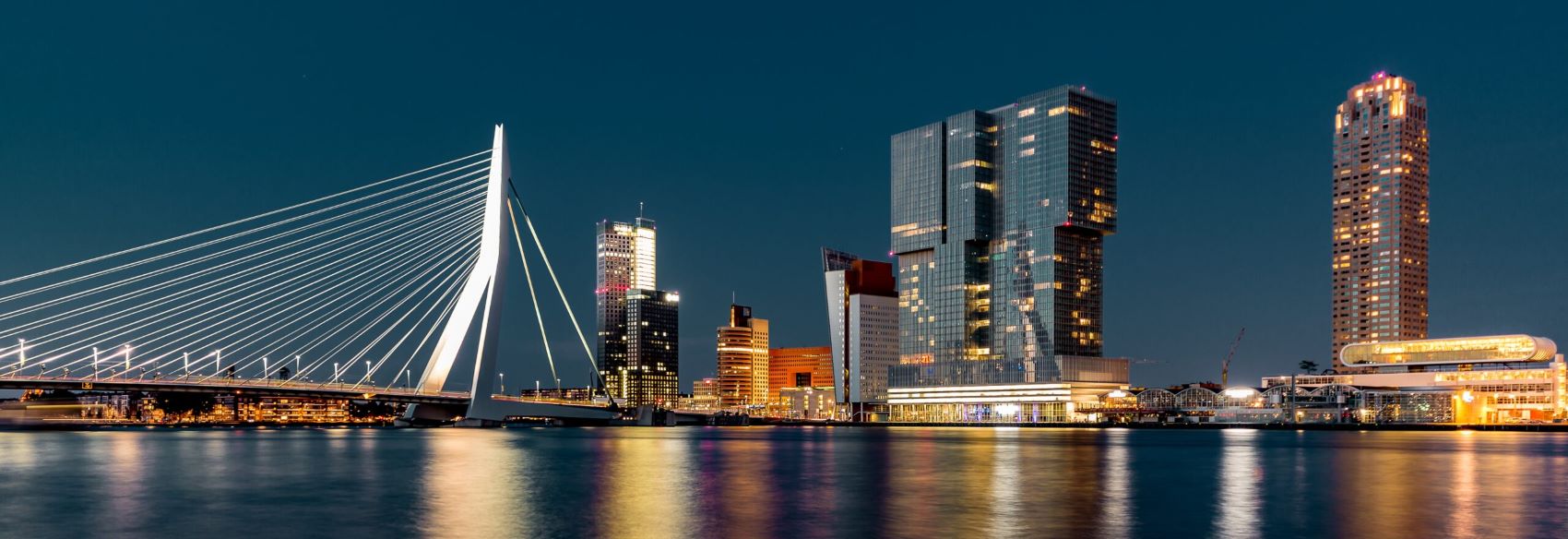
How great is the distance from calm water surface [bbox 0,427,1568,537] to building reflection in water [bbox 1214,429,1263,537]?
13 cm

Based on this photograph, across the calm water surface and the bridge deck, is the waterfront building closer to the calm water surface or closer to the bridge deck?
the calm water surface

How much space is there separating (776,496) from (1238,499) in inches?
578

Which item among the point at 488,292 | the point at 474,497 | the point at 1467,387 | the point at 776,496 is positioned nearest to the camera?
the point at 474,497

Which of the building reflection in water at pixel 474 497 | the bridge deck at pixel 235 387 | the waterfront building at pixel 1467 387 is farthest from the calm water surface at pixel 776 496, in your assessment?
the waterfront building at pixel 1467 387

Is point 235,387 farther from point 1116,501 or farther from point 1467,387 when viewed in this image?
point 1467,387

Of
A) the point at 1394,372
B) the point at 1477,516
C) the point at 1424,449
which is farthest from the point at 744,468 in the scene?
the point at 1394,372

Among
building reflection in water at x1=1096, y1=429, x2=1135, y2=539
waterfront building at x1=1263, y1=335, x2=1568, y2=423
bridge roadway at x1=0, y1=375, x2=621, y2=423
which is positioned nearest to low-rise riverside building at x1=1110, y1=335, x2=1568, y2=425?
waterfront building at x1=1263, y1=335, x2=1568, y2=423

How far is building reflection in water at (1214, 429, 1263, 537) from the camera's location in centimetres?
3241

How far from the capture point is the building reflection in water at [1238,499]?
106 feet

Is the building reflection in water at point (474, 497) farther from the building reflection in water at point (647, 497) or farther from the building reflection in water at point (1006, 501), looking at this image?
the building reflection in water at point (1006, 501)

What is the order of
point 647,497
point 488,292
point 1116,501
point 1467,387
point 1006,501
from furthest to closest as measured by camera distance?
point 1467,387, point 488,292, point 647,497, point 1116,501, point 1006,501

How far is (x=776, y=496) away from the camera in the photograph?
4191 cm

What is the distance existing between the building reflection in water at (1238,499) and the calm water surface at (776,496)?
133mm

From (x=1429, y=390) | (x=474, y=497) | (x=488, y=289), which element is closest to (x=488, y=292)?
(x=488, y=289)
